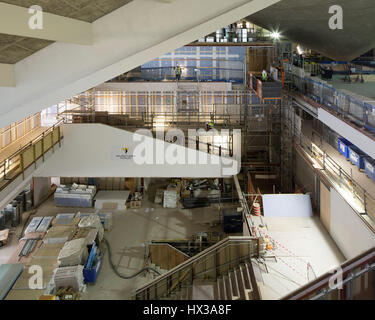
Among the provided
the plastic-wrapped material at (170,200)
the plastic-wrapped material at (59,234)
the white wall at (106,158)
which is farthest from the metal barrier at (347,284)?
the plastic-wrapped material at (170,200)

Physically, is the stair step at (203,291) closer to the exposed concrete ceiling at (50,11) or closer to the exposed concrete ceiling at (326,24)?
the exposed concrete ceiling at (50,11)

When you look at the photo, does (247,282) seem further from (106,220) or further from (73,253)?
(106,220)

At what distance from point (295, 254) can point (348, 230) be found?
4.02 ft

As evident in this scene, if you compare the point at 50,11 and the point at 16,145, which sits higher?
the point at 50,11

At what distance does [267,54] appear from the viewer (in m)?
17.0

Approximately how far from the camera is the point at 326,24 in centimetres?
1098

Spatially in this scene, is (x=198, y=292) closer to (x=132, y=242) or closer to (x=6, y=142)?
(x=132, y=242)

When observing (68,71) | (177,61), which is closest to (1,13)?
(68,71)

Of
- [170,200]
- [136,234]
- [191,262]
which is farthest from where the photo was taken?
[170,200]

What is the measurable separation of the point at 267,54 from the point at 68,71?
50.1 ft

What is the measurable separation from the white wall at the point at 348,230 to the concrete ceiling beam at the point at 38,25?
5980 millimetres

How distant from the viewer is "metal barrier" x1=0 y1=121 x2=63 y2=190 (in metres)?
9.74

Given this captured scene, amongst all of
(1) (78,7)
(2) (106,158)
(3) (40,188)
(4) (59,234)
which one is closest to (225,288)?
(4) (59,234)

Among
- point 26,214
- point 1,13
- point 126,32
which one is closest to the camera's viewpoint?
point 1,13
